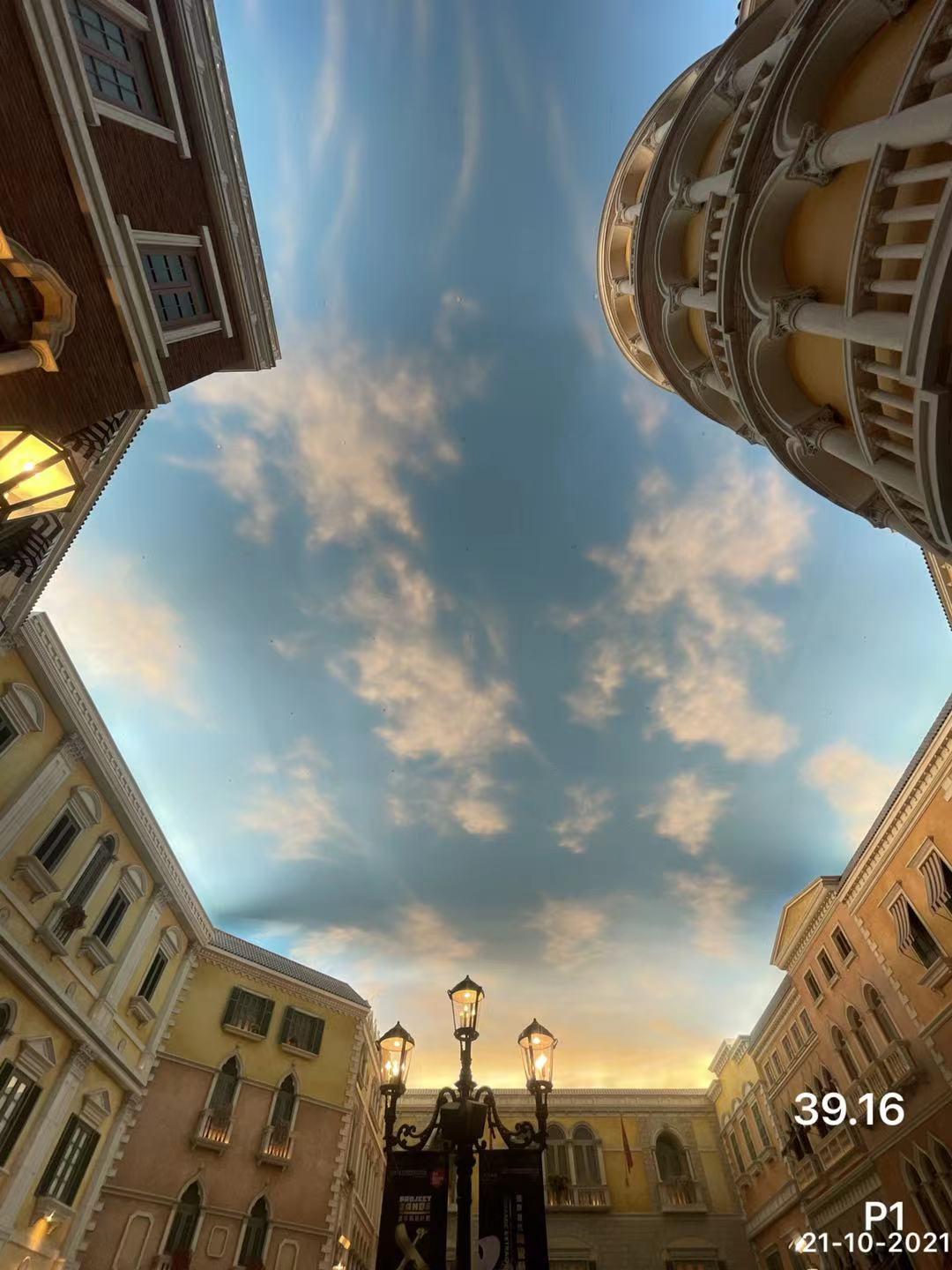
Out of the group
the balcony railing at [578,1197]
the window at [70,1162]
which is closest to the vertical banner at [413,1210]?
the window at [70,1162]

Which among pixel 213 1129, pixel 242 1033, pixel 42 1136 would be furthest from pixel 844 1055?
pixel 42 1136

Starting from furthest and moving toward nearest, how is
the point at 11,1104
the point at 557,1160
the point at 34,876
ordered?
1. the point at 557,1160
2. the point at 34,876
3. the point at 11,1104

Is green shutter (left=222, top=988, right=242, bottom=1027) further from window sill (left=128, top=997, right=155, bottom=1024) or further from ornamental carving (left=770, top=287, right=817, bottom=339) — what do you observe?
ornamental carving (left=770, top=287, right=817, bottom=339)

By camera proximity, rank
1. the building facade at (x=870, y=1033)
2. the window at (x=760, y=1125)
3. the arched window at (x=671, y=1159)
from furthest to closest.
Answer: the arched window at (x=671, y=1159)
the window at (x=760, y=1125)
the building facade at (x=870, y=1033)

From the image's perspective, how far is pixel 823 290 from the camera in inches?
260

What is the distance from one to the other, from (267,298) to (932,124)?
12.0 m

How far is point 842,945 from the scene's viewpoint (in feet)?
61.8

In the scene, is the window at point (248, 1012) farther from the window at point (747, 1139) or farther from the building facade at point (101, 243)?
the window at point (747, 1139)

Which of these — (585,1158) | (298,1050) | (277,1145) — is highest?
(585,1158)

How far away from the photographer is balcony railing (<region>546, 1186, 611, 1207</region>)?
88.9 feet

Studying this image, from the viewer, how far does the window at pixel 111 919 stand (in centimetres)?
1541

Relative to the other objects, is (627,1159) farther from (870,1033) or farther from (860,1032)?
(870,1033)

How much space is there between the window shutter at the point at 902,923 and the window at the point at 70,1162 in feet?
64.3

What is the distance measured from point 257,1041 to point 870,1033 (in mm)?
A: 17800
